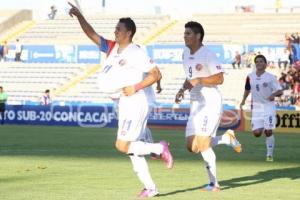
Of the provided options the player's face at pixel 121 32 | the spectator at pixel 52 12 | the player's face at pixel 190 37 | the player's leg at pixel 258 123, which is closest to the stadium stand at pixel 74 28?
the spectator at pixel 52 12

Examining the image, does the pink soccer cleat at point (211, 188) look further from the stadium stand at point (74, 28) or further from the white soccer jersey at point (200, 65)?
the stadium stand at point (74, 28)

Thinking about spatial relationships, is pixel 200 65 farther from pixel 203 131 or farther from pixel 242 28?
pixel 242 28

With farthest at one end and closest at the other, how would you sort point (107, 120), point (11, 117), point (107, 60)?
1. point (11, 117)
2. point (107, 120)
3. point (107, 60)

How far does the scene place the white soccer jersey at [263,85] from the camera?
18.4 meters

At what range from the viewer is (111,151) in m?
20.6

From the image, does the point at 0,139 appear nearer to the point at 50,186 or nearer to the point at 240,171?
the point at 240,171

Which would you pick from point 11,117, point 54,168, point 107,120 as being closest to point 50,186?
point 54,168

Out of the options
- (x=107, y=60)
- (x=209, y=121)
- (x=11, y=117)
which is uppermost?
(x=107, y=60)

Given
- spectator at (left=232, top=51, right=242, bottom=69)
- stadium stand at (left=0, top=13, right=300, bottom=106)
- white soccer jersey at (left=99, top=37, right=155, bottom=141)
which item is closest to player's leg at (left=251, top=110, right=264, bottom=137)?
white soccer jersey at (left=99, top=37, right=155, bottom=141)

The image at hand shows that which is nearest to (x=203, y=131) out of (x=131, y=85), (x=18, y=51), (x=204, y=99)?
(x=204, y=99)

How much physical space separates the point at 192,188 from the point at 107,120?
89.6 feet

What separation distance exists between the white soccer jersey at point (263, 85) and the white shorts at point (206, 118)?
259 inches

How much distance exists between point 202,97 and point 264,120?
6.98 m

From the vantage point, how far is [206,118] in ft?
39.0
